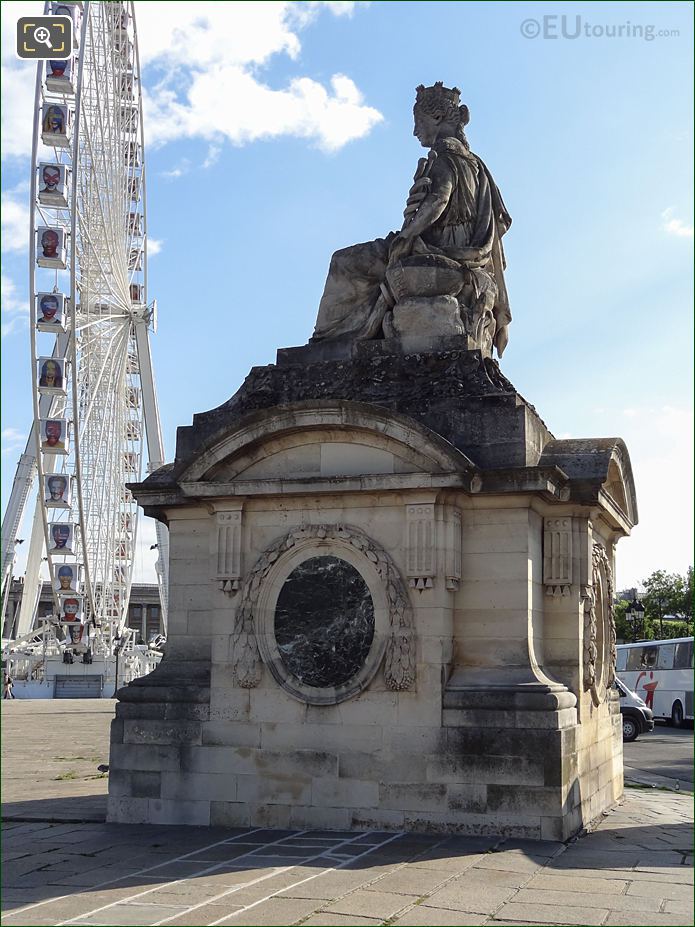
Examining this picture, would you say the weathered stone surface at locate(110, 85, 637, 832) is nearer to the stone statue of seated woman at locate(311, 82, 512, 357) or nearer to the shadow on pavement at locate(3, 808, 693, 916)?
the stone statue of seated woman at locate(311, 82, 512, 357)

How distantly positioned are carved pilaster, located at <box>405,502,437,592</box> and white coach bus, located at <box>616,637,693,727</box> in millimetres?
26609

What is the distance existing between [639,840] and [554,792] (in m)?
1.16

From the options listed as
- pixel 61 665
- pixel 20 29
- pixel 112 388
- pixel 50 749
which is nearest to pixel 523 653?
pixel 20 29

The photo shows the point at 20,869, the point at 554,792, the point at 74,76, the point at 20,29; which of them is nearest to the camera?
the point at 20,869

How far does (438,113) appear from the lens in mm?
14359

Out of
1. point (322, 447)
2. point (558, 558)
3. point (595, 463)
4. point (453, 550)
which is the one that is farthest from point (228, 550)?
point (595, 463)

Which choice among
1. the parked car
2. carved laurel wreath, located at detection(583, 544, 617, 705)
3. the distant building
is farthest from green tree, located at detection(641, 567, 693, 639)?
the distant building

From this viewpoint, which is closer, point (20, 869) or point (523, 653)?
point (20, 869)

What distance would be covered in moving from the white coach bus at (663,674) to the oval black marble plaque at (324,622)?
86.9 feet

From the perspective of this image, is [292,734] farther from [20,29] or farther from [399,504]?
[20,29]

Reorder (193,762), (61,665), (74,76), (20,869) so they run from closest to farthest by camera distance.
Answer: (20,869), (193,762), (74,76), (61,665)

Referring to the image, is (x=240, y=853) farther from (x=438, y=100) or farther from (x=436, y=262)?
(x=438, y=100)

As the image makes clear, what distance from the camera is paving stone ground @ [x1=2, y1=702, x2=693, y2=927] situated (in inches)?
304

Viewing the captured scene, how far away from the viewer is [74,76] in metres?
36.2
